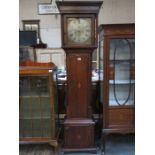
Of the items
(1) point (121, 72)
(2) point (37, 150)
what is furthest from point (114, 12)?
(2) point (37, 150)

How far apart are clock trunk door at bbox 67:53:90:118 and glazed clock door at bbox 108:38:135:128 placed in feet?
0.99

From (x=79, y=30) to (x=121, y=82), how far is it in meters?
0.81

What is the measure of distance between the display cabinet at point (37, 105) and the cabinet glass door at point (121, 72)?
706 millimetres

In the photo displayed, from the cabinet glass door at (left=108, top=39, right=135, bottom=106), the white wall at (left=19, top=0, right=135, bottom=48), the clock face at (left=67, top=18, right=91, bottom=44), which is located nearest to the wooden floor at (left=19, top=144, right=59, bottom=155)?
the cabinet glass door at (left=108, top=39, right=135, bottom=106)

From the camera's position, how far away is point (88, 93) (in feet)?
10.1

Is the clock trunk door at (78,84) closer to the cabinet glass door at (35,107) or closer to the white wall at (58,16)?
the cabinet glass door at (35,107)

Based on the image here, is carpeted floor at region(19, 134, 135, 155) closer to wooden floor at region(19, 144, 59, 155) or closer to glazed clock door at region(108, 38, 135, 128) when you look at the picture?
wooden floor at region(19, 144, 59, 155)

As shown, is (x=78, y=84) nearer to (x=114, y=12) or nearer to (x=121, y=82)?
(x=121, y=82)

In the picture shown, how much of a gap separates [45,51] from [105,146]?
2513mm

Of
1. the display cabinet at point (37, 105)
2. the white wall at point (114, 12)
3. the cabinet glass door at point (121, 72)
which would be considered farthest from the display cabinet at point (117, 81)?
the white wall at point (114, 12)

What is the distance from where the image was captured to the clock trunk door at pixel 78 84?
3014mm

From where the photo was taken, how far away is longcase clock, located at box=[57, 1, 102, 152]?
2.93 meters
